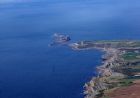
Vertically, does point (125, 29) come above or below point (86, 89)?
above

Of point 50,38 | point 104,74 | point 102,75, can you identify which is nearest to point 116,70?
point 104,74

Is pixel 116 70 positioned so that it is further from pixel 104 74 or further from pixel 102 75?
pixel 102 75

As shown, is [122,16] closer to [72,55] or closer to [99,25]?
[99,25]

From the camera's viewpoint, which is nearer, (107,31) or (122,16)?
(107,31)

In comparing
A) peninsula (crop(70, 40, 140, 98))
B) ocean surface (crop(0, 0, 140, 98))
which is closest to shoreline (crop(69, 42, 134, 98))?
peninsula (crop(70, 40, 140, 98))

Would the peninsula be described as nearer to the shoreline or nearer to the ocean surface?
the shoreline

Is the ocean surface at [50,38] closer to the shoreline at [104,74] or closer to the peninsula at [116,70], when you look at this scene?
the shoreline at [104,74]

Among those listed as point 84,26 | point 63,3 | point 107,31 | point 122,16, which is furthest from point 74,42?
point 63,3
